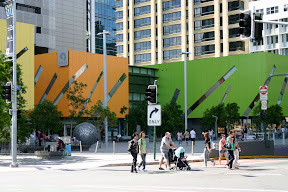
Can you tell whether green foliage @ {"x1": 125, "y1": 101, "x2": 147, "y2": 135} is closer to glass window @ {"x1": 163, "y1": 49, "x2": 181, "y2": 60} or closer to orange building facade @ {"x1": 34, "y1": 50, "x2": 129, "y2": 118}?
orange building facade @ {"x1": 34, "y1": 50, "x2": 129, "y2": 118}

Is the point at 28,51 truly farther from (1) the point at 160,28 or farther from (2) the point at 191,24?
(1) the point at 160,28

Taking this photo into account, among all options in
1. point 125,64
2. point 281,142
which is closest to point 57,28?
point 125,64

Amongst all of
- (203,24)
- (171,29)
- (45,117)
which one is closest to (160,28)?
(171,29)

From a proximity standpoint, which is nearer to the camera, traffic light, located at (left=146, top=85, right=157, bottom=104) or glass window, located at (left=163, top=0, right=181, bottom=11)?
traffic light, located at (left=146, top=85, right=157, bottom=104)

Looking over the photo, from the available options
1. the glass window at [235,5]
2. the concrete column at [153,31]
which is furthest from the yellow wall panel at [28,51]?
the concrete column at [153,31]

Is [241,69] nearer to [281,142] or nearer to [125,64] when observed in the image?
[125,64]

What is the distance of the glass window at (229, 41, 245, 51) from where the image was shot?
101375 millimetres

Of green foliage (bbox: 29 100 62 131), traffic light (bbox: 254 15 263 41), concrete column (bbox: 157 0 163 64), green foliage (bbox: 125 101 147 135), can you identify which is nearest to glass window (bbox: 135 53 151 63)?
concrete column (bbox: 157 0 163 64)

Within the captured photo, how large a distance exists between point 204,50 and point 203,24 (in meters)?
5.38

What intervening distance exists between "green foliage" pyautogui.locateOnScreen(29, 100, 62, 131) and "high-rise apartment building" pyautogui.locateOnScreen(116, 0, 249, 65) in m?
50.9

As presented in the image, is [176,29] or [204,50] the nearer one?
[204,50]

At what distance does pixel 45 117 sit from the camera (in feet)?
195

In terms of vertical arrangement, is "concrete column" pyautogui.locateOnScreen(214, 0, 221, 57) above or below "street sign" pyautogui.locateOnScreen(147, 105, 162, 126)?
above

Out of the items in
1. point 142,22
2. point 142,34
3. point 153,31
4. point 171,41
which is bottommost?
point 171,41
